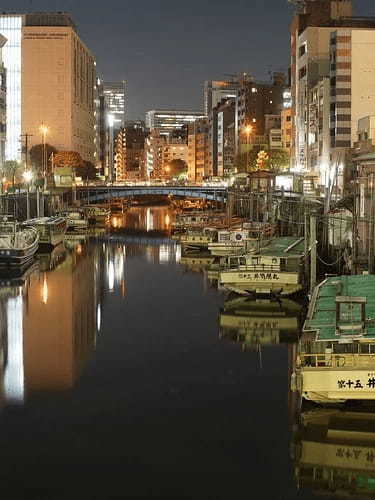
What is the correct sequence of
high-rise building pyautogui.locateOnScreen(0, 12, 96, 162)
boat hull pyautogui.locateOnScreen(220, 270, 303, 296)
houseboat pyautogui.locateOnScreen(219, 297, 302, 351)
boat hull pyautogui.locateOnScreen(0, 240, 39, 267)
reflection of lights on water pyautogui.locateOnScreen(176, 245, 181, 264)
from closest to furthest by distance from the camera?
houseboat pyautogui.locateOnScreen(219, 297, 302, 351), boat hull pyautogui.locateOnScreen(220, 270, 303, 296), boat hull pyautogui.locateOnScreen(0, 240, 39, 267), reflection of lights on water pyautogui.locateOnScreen(176, 245, 181, 264), high-rise building pyautogui.locateOnScreen(0, 12, 96, 162)

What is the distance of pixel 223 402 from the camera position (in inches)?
829

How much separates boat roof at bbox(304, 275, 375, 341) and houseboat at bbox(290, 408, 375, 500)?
1708mm

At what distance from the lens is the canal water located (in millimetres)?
16141

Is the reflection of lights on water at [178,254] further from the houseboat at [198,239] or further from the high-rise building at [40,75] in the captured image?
the high-rise building at [40,75]

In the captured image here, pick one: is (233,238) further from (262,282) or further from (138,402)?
(138,402)

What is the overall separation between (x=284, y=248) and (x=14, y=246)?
15401 millimetres

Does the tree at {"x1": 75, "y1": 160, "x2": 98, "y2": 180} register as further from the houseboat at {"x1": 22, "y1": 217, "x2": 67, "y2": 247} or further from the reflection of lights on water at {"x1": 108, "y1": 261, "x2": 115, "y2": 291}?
the reflection of lights on water at {"x1": 108, "y1": 261, "x2": 115, "y2": 291}

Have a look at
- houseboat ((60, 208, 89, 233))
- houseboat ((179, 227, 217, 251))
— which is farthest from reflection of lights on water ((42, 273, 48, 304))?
houseboat ((60, 208, 89, 233))

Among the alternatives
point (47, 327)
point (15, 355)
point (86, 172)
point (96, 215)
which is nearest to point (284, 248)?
point (47, 327)

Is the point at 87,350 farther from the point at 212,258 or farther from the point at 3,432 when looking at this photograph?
the point at 212,258

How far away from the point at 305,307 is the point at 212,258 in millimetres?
21713

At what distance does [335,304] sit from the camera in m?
→ 21.6

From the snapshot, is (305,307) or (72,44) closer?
(305,307)

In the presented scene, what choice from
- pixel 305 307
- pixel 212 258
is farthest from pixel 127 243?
pixel 305 307
